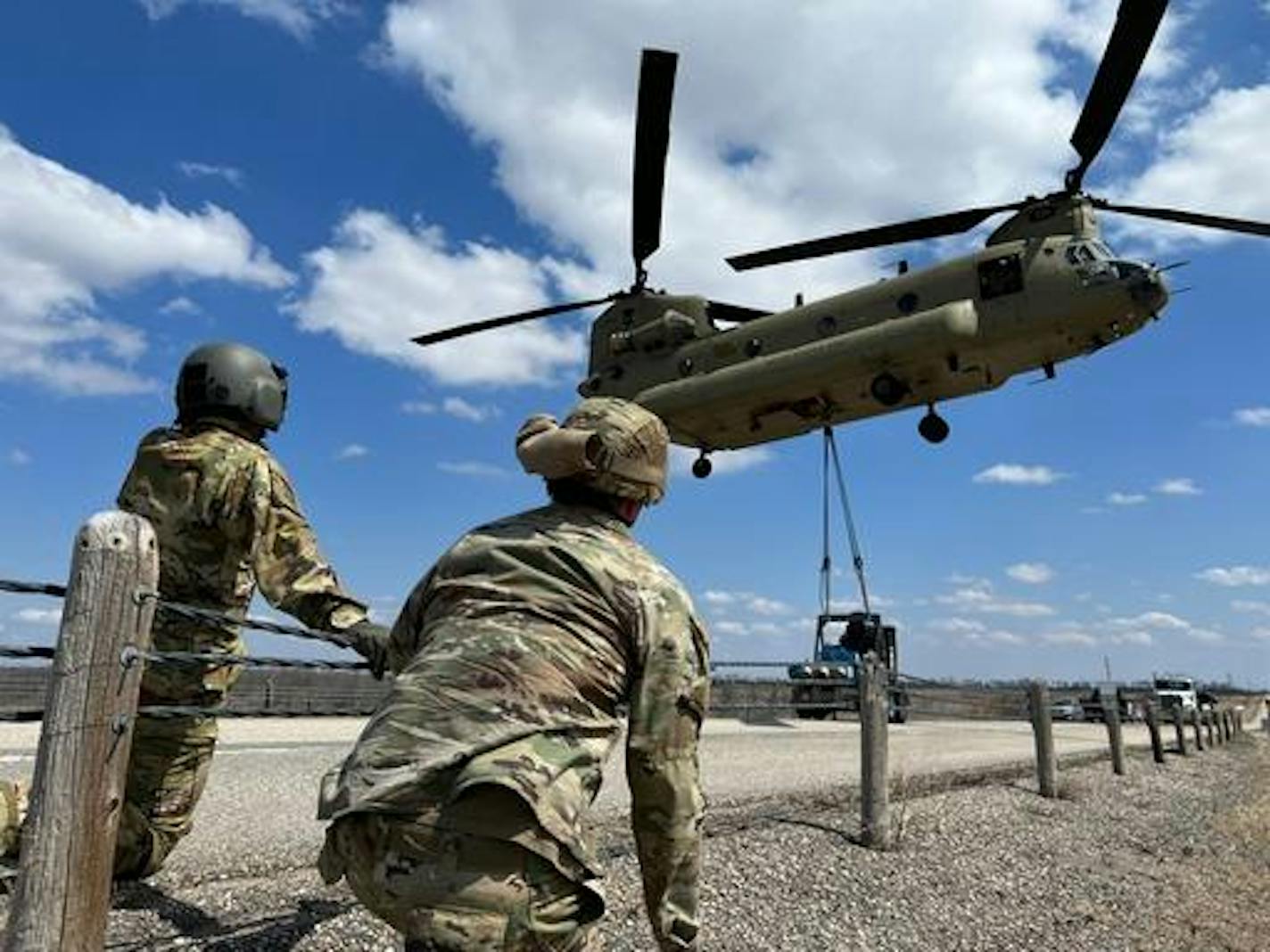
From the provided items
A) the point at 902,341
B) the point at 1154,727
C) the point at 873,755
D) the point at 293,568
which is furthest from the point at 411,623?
the point at 1154,727

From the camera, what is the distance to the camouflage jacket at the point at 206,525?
14.8ft

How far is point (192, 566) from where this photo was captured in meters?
4.61

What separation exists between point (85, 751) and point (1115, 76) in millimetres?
17209

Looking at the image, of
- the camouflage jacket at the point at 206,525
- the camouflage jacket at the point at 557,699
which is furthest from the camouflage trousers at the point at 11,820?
the camouflage jacket at the point at 557,699

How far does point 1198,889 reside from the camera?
873cm

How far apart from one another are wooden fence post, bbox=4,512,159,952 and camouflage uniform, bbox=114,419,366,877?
4.30 feet

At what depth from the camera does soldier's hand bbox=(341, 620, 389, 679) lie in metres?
3.93

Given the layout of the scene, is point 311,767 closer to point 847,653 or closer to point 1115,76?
point 1115,76

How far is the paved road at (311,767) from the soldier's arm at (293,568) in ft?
6.27

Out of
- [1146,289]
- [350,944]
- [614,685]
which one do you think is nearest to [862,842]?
[350,944]

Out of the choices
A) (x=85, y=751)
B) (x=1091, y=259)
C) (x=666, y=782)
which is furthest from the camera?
(x=1091, y=259)

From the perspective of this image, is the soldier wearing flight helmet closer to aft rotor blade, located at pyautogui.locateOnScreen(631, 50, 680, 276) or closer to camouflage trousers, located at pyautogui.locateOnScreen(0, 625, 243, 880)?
camouflage trousers, located at pyautogui.locateOnScreen(0, 625, 243, 880)

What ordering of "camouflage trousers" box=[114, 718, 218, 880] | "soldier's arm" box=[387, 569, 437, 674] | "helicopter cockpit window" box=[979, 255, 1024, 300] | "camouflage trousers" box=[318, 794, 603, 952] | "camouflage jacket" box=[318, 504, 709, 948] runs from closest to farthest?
"camouflage trousers" box=[318, 794, 603, 952]
"camouflage jacket" box=[318, 504, 709, 948]
"soldier's arm" box=[387, 569, 437, 674]
"camouflage trousers" box=[114, 718, 218, 880]
"helicopter cockpit window" box=[979, 255, 1024, 300]

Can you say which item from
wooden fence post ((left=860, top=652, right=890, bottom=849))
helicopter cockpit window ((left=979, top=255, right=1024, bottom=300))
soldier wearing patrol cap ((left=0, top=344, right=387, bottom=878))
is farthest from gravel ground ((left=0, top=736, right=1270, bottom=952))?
helicopter cockpit window ((left=979, top=255, right=1024, bottom=300))
